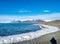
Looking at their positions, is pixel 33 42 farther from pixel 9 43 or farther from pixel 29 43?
pixel 9 43

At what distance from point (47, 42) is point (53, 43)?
6.67 m

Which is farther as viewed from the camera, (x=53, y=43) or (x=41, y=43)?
(x=41, y=43)

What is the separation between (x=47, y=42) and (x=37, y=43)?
0.95m

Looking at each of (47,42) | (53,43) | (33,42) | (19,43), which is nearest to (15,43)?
(19,43)

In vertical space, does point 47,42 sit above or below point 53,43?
below

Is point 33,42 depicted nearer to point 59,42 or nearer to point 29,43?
point 29,43

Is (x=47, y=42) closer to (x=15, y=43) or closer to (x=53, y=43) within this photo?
(x=15, y=43)

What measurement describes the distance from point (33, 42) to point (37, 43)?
1.25 ft

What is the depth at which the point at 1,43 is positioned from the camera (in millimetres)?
14305

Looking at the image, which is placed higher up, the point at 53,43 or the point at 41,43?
the point at 53,43

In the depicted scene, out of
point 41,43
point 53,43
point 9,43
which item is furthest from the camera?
point 41,43

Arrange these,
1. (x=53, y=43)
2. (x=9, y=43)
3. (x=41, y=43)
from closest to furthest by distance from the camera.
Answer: (x=53, y=43), (x=9, y=43), (x=41, y=43)

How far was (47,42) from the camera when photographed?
15.7 m

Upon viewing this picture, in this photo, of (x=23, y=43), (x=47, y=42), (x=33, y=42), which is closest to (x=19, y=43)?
(x=23, y=43)
